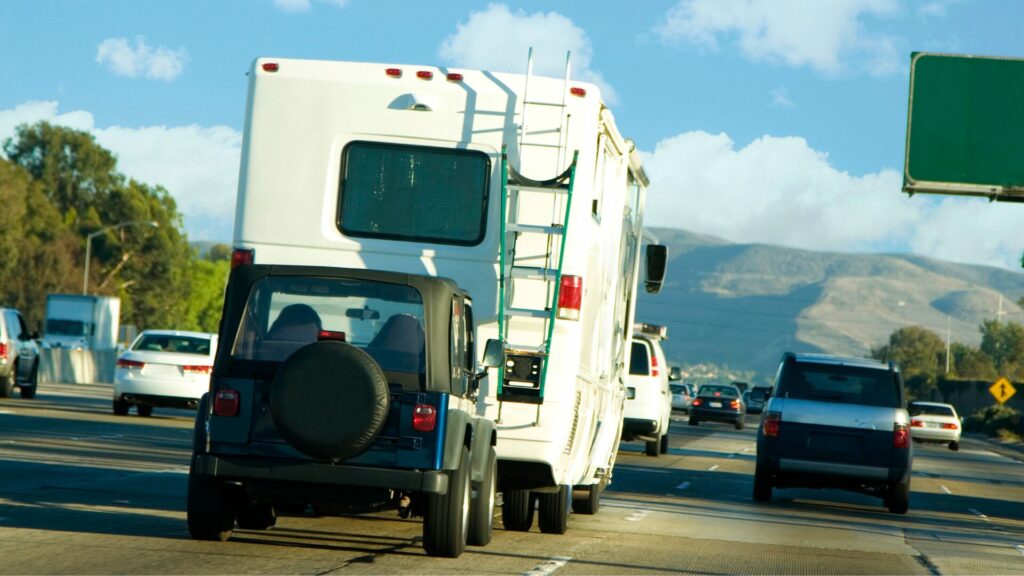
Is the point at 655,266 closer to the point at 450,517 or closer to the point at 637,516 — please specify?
the point at 637,516

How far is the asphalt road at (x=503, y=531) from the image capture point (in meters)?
10.8

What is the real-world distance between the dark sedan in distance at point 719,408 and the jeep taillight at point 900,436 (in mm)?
33853

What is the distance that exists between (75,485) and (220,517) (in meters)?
4.72

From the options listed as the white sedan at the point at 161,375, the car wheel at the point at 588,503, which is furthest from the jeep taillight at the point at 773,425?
the white sedan at the point at 161,375

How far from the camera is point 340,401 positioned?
10.2 m

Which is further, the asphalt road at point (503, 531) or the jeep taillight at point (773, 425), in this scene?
the jeep taillight at point (773, 425)

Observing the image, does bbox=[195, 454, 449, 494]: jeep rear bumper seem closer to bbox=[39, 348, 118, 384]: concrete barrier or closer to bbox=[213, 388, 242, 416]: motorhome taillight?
bbox=[213, 388, 242, 416]: motorhome taillight

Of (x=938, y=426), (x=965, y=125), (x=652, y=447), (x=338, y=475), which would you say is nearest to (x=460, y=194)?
(x=338, y=475)

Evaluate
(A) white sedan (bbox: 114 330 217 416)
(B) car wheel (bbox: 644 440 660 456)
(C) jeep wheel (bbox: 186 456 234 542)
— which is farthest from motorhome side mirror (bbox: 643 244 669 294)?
(A) white sedan (bbox: 114 330 217 416)

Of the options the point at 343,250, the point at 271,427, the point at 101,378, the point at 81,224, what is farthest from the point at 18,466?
the point at 81,224

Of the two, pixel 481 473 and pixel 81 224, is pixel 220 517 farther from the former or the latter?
pixel 81 224

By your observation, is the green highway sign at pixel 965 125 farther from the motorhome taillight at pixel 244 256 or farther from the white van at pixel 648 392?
the motorhome taillight at pixel 244 256

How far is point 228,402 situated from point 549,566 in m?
2.63

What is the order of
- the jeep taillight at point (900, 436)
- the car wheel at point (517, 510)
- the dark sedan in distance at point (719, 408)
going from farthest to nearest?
the dark sedan in distance at point (719, 408) < the jeep taillight at point (900, 436) < the car wheel at point (517, 510)
